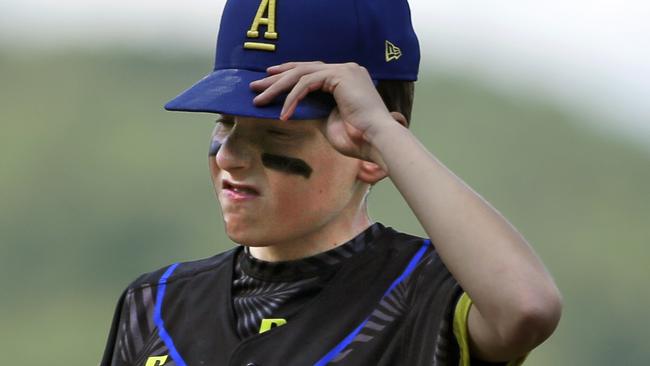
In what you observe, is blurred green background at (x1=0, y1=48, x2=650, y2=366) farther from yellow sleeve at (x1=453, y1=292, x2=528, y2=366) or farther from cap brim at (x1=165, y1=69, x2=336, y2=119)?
yellow sleeve at (x1=453, y1=292, x2=528, y2=366)

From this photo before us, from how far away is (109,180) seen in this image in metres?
13.7

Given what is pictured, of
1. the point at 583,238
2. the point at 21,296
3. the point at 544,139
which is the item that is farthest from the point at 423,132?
the point at 21,296

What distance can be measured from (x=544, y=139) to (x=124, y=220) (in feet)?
10.9

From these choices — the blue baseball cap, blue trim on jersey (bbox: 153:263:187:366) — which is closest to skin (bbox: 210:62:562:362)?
the blue baseball cap

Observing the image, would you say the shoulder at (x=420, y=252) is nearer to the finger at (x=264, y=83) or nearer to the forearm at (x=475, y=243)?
the forearm at (x=475, y=243)

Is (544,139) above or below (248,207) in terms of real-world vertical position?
below

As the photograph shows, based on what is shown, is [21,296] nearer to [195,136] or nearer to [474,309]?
[195,136]

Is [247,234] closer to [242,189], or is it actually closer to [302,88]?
[242,189]

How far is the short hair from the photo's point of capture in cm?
388

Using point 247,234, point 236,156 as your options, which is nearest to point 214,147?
point 236,156

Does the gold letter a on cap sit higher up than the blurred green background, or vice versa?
the gold letter a on cap

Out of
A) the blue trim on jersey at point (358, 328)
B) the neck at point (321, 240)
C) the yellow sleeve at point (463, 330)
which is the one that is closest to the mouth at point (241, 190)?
the neck at point (321, 240)

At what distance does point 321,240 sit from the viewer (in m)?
3.87

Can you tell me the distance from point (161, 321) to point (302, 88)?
767mm
